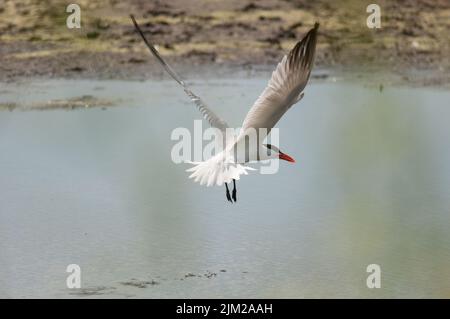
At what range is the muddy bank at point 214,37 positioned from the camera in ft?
39.7

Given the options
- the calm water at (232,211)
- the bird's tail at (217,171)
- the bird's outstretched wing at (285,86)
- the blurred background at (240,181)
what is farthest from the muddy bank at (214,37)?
the bird's outstretched wing at (285,86)

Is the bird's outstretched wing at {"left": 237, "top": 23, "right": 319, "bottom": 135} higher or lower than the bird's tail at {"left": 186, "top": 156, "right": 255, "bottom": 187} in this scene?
higher

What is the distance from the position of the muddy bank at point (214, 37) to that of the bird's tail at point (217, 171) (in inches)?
218

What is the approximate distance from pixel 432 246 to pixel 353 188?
1.27 meters

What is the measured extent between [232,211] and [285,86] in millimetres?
1234

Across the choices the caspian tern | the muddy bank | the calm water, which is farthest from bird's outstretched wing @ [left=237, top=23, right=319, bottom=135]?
the muddy bank

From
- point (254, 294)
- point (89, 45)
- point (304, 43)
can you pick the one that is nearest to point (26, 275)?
point (254, 294)

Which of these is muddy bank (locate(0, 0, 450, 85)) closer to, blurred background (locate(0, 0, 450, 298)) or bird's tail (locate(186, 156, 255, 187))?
blurred background (locate(0, 0, 450, 298))

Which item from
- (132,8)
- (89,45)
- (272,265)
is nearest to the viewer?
(272,265)

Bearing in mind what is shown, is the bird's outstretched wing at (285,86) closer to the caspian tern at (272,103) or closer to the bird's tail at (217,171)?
the caspian tern at (272,103)

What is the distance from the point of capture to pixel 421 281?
5.94 meters

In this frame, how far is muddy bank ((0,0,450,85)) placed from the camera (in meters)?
12.1

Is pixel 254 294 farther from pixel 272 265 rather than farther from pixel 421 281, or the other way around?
pixel 421 281

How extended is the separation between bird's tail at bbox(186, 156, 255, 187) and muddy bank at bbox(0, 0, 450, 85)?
18.1ft
